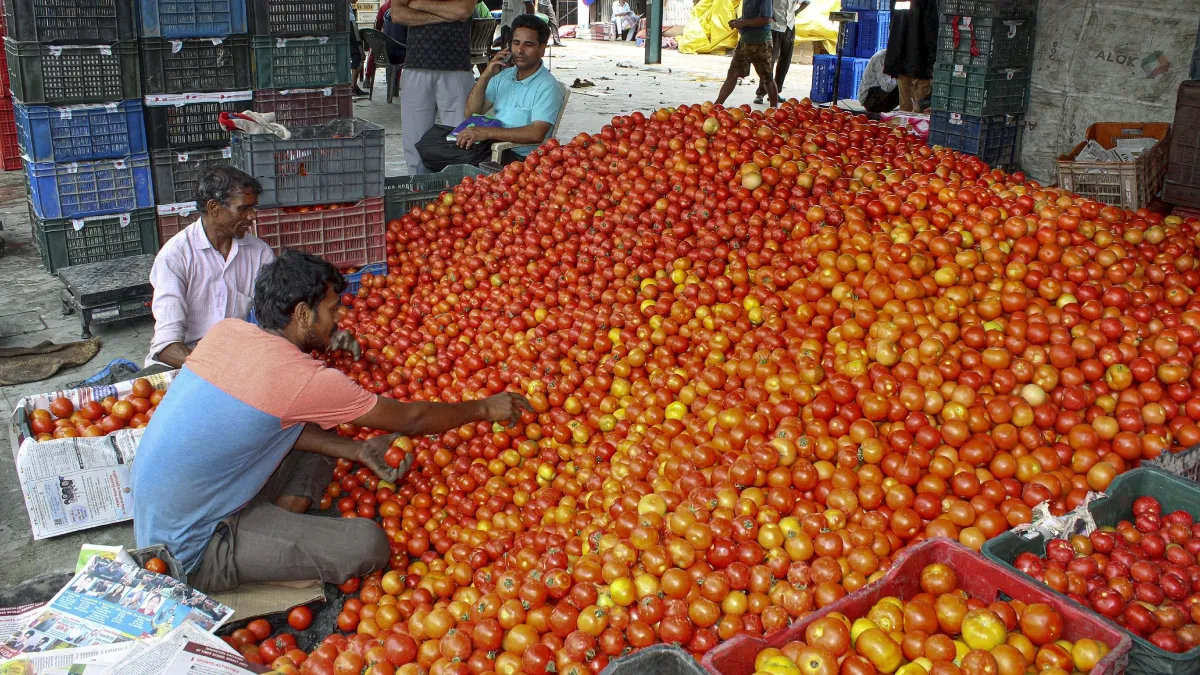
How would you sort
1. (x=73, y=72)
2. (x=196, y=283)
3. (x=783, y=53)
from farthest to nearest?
(x=783, y=53), (x=73, y=72), (x=196, y=283)

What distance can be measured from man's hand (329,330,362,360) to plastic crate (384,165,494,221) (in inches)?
59.1

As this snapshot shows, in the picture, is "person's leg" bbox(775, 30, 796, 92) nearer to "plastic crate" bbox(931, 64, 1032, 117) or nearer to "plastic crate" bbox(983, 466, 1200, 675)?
"plastic crate" bbox(931, 64, 1032, 117)

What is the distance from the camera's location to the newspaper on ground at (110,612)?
8.67ft

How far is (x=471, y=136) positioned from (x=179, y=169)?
7.02ft

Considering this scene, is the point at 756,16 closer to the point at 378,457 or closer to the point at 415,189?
the point at 415,189

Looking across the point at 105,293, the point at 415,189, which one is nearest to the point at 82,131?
the point at 105,293

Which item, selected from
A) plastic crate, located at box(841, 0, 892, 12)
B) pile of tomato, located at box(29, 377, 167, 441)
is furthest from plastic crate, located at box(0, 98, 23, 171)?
plastic crate, located at box(841, 0, 892, 12)

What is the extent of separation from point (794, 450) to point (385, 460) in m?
1.77

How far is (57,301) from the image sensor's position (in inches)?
256

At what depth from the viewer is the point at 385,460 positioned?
3.99 metres

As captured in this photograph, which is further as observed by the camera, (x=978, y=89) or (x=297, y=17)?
(x=978, y=89)

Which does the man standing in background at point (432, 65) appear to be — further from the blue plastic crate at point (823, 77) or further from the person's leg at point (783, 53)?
the blue plastic crate at point (823, 77)

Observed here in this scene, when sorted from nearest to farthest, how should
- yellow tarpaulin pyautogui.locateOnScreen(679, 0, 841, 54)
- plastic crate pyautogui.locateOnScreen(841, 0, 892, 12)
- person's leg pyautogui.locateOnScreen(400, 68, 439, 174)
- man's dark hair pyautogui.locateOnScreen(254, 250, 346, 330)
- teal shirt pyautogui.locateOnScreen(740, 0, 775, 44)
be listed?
1. man's dark hair pyautogui.locateOnScreen(254, 250, 346, 330)
2. person's leg pyautogui.locateOnScreen(400, 68, 439, 174)
3. teal shirt pyautogui.locateOnScreen(740, 0, 775, 44)
4. plastic crate pyautogui.locateOnScreen(841, 0, 892, 12)
5. yellow tarpaulin pyautogui.locateOnScreen(679, 0, 841, 54)

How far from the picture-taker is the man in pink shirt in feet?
14.8
